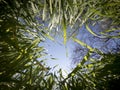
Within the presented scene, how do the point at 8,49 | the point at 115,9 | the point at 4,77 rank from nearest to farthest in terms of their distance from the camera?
1. the point at 4,77
2. the point at 8,49
3. the point at 115,9

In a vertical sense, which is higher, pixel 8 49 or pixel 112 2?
pixel 112 2

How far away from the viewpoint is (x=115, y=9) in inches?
46.9

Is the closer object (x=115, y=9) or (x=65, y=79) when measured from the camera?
(x=65, y=79)

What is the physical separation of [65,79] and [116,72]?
0.60ft

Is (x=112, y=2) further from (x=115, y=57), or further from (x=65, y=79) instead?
(x=65, y=79)

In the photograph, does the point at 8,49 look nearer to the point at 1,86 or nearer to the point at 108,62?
the point at 1,86

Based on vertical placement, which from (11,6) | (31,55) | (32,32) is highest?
(11,6)

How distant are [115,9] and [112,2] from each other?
80 mm

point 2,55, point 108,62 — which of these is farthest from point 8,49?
point 108,62

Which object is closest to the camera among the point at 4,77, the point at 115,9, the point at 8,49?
the point at 4,77

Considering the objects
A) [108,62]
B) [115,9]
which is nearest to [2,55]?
[108,62]

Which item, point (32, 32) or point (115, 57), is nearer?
point (115, 57)

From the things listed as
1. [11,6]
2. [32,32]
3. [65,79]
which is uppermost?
[11,6]

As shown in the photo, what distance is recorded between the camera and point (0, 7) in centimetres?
115
